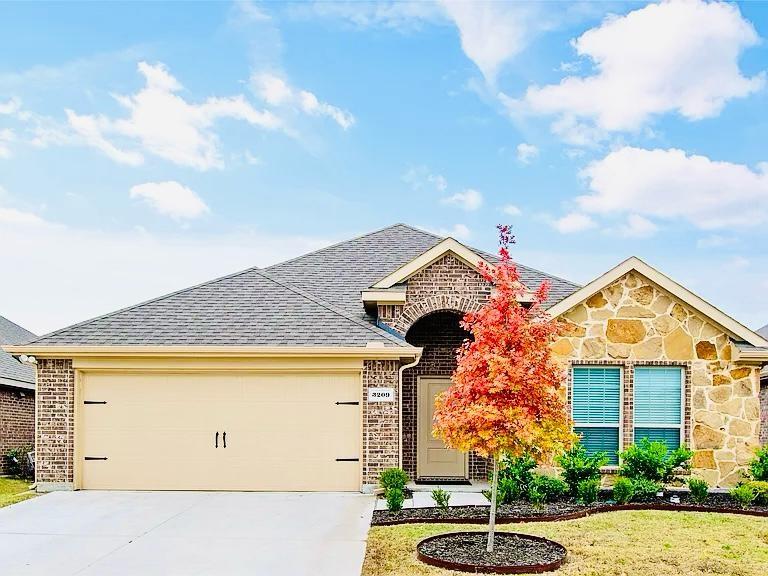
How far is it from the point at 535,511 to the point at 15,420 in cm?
1391

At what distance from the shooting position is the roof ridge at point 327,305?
1455cm

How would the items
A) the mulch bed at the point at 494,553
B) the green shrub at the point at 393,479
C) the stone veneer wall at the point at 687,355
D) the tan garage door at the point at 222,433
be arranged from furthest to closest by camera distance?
the stone veneer wall at the point at 687,355 < the tan garage door at the point at 222,433 < the green shrub at the point at 393,479 < the mulch bed at the point at 494,553

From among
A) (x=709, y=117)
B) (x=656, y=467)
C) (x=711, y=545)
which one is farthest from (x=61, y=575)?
(x=709, y=117)

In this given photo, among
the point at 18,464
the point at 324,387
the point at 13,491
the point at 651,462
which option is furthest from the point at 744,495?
the point at 18,464

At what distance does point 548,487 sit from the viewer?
517 inches

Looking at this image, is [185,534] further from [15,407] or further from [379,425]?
[15,407]

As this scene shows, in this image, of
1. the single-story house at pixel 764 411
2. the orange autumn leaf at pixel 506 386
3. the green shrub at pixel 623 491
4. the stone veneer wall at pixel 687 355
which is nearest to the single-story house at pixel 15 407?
the stone veneer wall at pixel 687 355

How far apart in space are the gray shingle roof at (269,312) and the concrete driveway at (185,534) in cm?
269

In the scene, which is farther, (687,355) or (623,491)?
(687,355)

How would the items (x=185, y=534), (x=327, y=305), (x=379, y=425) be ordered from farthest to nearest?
(x=327, y=305) → (x=379, y=425) → (x=185, y=534)

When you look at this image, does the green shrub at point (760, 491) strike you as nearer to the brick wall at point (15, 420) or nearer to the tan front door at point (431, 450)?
the tan front door at point (431, 450)

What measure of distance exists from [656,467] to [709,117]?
27.6 feet

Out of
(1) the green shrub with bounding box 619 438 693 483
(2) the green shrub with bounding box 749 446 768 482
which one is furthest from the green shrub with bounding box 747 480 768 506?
(1) the green shrub with bounding box 619 438 693 483

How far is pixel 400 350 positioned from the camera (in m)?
13.9
